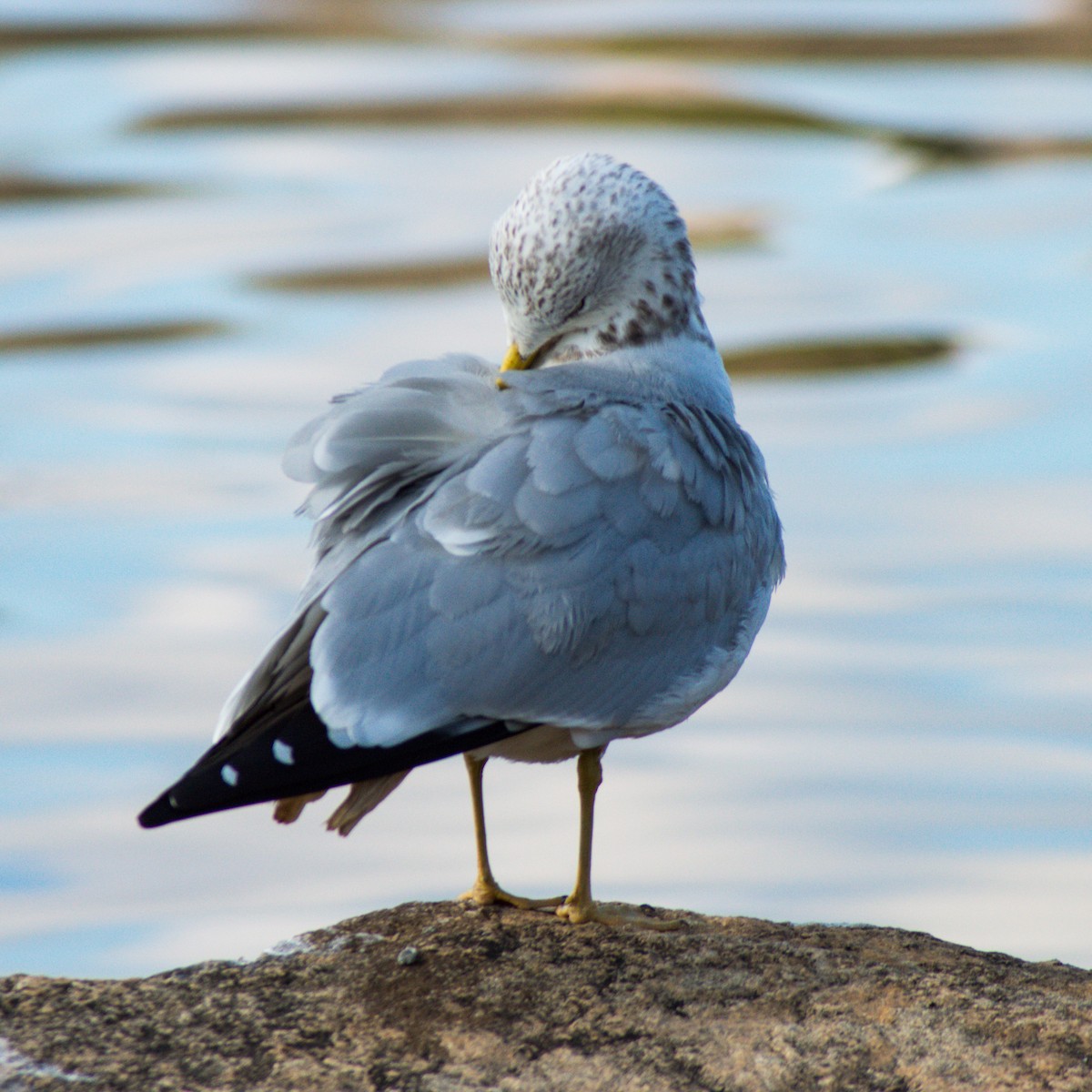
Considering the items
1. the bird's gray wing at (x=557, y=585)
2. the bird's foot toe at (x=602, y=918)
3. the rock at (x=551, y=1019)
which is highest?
the bird's gray wing at (x=557, y=585)

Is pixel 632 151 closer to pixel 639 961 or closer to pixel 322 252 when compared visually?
pixel 322 252

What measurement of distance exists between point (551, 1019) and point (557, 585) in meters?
0.77

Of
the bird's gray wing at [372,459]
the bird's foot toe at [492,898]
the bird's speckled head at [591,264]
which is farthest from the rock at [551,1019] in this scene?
the bird's speckled head at [591,264]

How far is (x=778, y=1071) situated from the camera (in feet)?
11.0

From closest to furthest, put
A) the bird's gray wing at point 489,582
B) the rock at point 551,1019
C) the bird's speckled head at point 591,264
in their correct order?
the rock at point 551,1019 < the bird's gray wing at point 489,582 < the bird's speckled head at point 591,264

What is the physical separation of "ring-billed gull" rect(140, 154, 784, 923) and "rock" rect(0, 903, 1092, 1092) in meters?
0.30

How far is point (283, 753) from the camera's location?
3.40 m

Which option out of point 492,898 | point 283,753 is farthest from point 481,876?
point 283,753

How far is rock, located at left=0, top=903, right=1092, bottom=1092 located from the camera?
3.31 meters

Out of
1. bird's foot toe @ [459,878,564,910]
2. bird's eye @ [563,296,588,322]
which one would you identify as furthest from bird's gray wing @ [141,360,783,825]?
bird's foot toe @ [459,878,564,910]

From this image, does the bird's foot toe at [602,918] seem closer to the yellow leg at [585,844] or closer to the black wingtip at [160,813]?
the yellow leg at [585,844]

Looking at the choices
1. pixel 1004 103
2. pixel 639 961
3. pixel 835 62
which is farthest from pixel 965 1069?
pixel 835 62

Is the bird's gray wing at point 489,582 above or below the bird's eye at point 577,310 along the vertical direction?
below

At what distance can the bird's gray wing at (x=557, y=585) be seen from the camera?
3.57m
